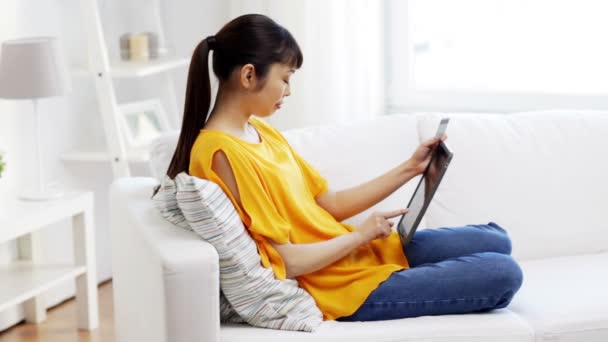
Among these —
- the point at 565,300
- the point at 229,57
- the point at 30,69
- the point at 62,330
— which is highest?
the point at 229,57

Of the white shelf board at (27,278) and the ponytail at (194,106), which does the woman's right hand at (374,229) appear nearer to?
the ponytail at (194,106)

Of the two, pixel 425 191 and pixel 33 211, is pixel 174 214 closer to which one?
pixel 425 191

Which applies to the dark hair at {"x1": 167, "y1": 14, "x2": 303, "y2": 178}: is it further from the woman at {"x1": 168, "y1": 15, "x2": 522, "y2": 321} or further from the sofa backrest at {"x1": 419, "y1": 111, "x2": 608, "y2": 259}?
the sofa backrest at {"x1": 419, "y1": 111, "x2": 608, "y2": 259}

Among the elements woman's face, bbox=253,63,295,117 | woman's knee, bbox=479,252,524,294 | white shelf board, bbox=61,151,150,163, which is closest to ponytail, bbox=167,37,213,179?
woman's face, bbox=253,63,295,117

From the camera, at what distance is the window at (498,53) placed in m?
3.73

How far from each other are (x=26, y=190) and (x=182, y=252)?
1419 millimetres

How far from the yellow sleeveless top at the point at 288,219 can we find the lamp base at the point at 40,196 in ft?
3.39

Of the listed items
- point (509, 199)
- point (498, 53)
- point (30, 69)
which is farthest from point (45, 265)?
point (498, 53)

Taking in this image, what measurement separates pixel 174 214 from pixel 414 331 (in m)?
0.59

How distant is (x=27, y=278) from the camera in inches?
125

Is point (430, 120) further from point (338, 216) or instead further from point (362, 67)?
point (362, 67)

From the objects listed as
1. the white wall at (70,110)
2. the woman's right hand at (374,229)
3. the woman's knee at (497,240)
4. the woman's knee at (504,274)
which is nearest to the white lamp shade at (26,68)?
the white wall at (70,110)

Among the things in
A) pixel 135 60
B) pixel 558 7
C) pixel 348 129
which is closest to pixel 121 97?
pixel 135 60

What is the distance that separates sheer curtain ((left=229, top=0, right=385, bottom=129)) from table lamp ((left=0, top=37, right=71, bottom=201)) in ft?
3.31
